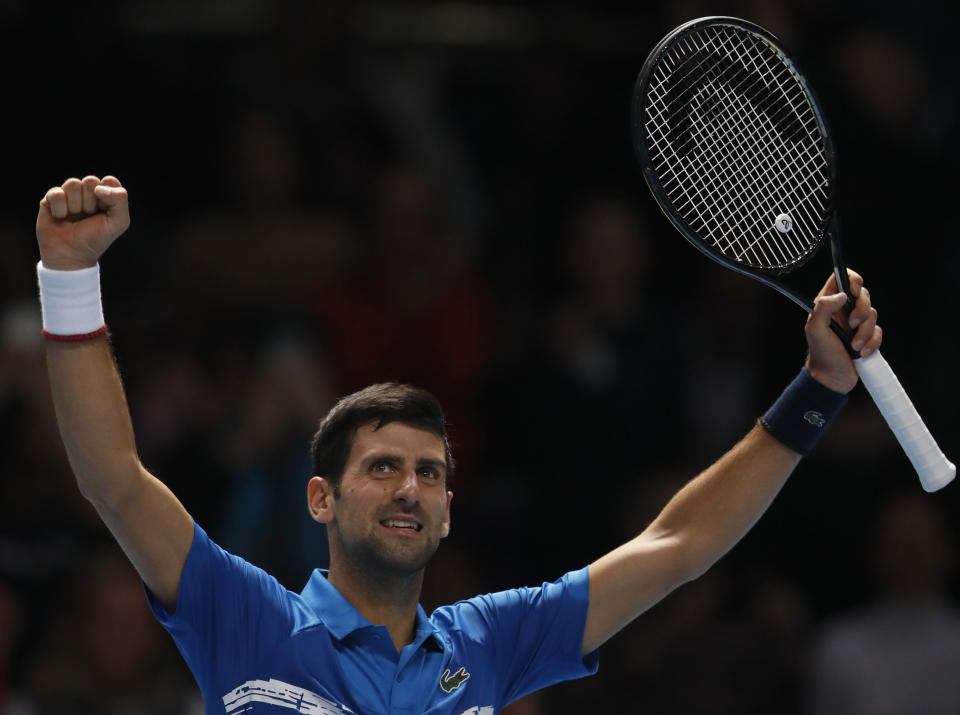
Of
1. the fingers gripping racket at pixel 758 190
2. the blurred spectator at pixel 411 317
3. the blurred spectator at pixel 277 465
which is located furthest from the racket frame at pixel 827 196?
the blurred spectator at pixel 411 317

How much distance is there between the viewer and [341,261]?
8.66 meters

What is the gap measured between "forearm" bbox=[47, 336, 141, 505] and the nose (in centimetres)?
75

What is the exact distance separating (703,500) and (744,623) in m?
2.74

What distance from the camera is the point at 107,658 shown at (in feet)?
22.8

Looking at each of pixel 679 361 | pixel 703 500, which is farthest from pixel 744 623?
pixel 703 500

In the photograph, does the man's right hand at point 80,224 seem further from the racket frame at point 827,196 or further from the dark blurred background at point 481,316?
the dark blurred background at point 481,316

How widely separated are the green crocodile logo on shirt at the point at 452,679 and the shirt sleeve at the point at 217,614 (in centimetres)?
45

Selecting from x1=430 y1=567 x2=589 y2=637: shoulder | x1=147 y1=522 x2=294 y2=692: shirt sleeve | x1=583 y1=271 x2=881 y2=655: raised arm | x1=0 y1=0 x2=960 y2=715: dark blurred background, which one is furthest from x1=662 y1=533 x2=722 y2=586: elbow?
x1=0 y1=0 x2=960 y2=715: dark blurred background

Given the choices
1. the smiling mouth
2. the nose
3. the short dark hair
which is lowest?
the smiling mouth

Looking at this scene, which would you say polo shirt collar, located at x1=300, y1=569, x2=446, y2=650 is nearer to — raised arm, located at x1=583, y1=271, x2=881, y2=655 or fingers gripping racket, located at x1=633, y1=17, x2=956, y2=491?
raised arm, located at x1=583, y1=271, x2=881, y2=655

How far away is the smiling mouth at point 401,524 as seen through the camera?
14.4 feet

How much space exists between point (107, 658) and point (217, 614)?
2938 mm

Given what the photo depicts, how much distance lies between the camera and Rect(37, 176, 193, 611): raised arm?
3.95 metres

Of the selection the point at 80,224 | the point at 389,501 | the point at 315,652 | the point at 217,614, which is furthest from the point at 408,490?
the point at 80,224
